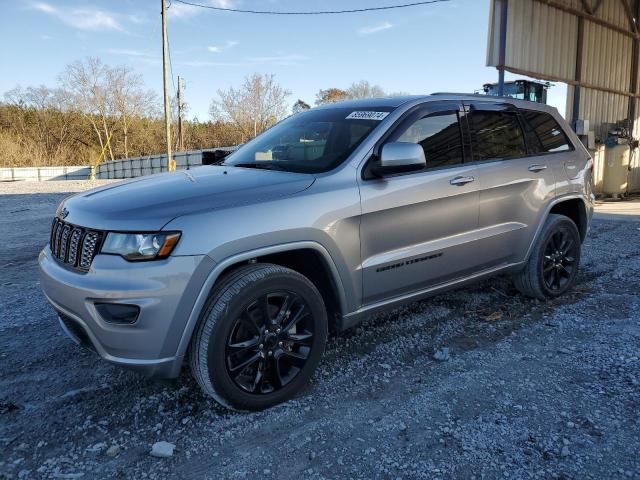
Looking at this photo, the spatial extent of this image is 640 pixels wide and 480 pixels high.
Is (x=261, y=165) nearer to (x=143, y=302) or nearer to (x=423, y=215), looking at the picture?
(x=423, y=215)

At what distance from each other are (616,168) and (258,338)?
15.9 meters

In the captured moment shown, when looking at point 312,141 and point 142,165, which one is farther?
point 142,165

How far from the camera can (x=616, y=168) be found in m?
15.4

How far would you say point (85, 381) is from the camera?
3184 mm

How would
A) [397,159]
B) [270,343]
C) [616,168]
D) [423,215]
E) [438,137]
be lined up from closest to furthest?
[270,343], [397,159], [423,215], [438,137], [616,168]

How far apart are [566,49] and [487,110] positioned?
1119 cm

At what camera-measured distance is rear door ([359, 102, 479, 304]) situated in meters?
3.16

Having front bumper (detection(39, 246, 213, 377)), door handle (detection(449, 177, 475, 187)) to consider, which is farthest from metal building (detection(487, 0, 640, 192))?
front bumper (detection(39, 246, 213, 377))

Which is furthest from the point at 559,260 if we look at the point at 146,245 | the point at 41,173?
the point at 41,173

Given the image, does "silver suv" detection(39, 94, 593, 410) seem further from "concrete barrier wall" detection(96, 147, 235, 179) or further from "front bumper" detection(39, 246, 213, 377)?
"concrete barrier wall" detection(96, 147, 235, 179)

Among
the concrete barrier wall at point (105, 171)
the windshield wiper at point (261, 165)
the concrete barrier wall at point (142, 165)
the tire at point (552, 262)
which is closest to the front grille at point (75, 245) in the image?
the windshield wiper at point (261, 165)

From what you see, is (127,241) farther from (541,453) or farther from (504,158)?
(504,158)

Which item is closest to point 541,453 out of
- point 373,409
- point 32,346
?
point 373,409

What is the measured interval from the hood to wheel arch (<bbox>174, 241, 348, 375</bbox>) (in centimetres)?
29
